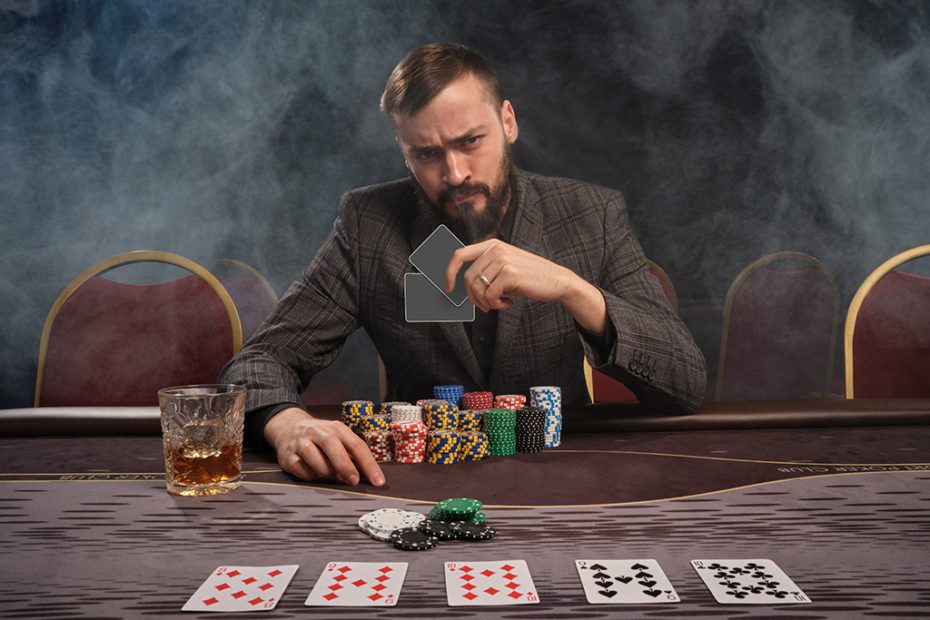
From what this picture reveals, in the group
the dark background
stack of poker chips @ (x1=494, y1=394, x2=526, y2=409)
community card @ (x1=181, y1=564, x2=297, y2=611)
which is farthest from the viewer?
the dark background

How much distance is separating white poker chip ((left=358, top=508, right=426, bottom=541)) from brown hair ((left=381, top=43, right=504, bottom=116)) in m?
1.41

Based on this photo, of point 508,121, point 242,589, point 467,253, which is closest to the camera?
point 242,589

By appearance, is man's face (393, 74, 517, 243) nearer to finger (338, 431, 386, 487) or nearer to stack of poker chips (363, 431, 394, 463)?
stack of poker chips (363, 431, 394, 463)

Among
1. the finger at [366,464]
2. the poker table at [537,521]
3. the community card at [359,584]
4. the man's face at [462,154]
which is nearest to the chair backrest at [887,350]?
the poker table at [537,521]

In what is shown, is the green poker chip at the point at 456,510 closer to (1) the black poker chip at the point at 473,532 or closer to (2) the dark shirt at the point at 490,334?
(1) the black poker chip at the point at 473,532

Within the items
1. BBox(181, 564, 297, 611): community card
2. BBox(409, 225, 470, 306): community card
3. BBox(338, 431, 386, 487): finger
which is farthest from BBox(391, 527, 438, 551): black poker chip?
BBox(409, 225, 470, 306): community card

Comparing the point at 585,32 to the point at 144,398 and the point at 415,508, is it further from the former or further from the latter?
the point at 415,508

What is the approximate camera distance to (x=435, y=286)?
1918 mm

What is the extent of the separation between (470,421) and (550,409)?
0.16 m

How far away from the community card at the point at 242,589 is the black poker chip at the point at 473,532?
0.19 m

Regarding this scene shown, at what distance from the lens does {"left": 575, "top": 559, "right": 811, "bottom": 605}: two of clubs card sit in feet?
2.35

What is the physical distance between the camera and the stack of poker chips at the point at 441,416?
1.40m

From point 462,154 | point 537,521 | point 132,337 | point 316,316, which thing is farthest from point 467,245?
point 537,521

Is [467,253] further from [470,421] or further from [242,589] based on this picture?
[242,589]
